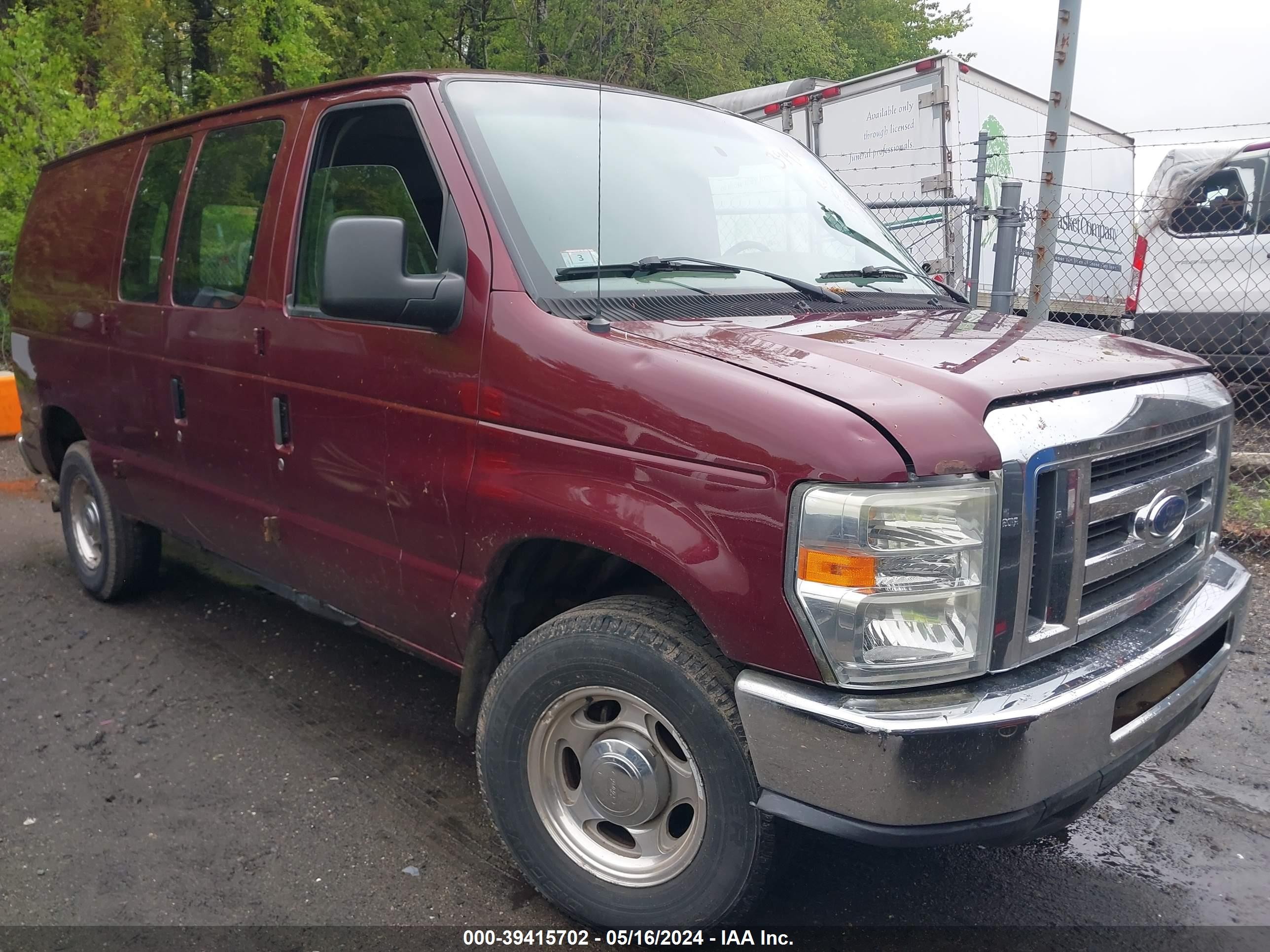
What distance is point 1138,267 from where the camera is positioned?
8570 millimetres

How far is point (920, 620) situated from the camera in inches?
80.4

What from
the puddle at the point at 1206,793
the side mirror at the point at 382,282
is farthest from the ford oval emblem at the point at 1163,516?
the side mirror at the point at 382,282

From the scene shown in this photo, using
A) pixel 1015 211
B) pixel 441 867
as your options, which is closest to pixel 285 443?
pixel 441 867

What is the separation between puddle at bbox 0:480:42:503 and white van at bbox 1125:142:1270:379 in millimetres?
8565

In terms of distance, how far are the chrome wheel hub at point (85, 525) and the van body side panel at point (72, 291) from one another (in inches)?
11.1

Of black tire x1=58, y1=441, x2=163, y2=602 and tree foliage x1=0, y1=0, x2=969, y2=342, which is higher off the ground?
tree foliage x1=0, y1=0, x2=969, y2=342

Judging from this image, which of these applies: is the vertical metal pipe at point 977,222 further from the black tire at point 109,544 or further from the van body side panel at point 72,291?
the black tire at point 109,544

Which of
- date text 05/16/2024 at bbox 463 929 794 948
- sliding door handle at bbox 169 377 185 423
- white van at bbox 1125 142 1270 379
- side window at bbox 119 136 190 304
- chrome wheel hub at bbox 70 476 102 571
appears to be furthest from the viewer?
white van at bbox 1125 142 1270 379

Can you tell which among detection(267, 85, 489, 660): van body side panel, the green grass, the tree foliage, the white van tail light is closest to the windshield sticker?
detection(267, 85, 489, 660): van body side panel

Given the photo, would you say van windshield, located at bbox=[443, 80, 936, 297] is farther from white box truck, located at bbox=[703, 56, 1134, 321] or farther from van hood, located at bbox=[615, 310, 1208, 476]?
white box truck, located at bbox=[703, 56, 1134, 321]

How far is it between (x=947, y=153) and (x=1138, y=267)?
293 centimetres

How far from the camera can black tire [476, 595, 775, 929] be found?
2.25 meters

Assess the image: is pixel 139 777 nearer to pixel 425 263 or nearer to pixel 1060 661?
pixel 425 263

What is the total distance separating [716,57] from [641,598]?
17.9m
